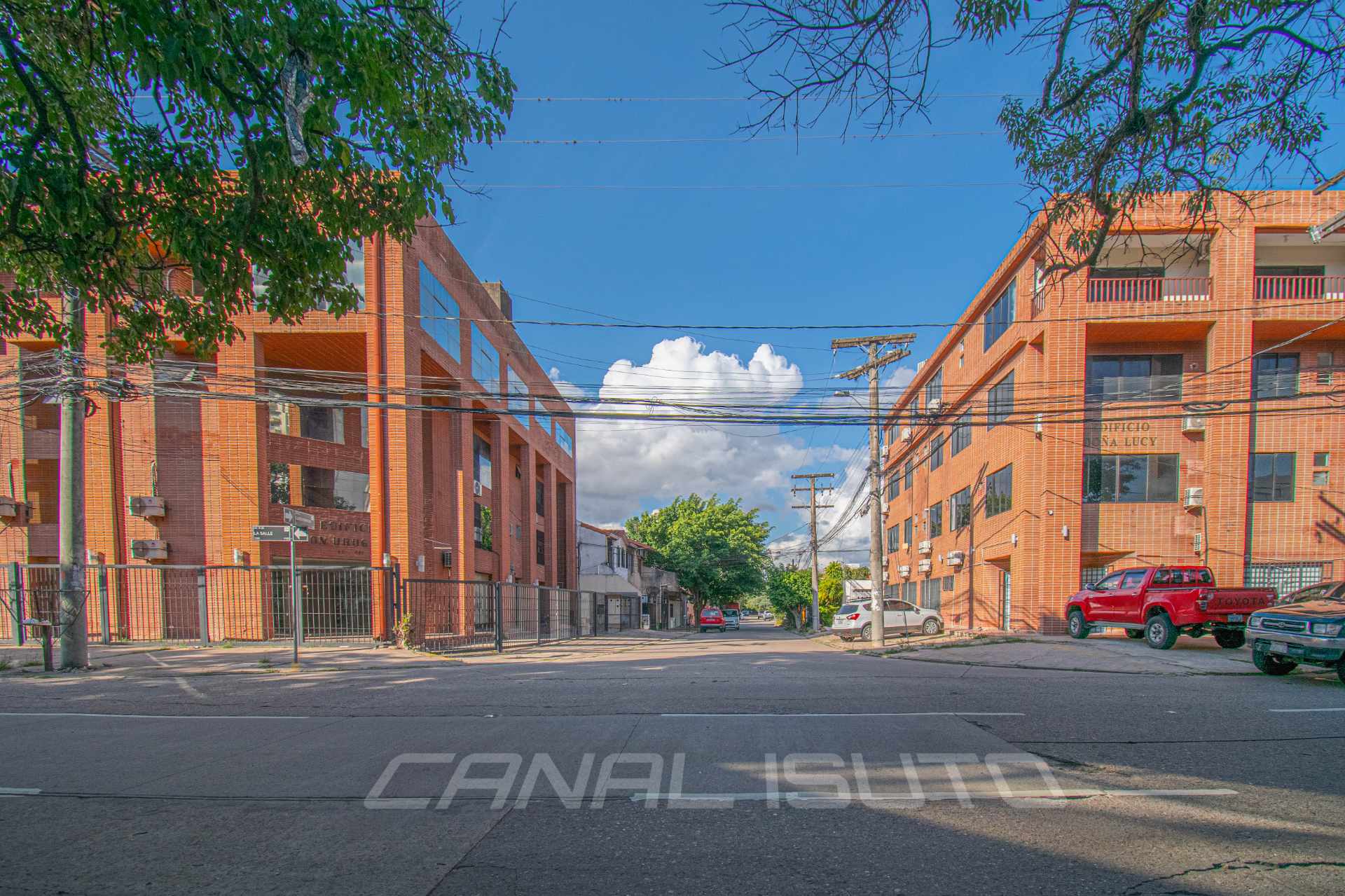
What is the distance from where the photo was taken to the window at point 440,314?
2147 centimetres

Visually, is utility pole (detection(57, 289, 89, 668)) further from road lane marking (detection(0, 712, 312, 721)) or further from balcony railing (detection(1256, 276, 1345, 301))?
balcony railing (detection(1256, 276, 1345, 301))

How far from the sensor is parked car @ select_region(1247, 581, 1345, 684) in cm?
960

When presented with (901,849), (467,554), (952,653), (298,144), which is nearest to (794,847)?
(901,849)

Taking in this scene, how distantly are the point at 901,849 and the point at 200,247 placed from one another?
5.95m

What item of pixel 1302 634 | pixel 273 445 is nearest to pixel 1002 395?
pixel 1302 634

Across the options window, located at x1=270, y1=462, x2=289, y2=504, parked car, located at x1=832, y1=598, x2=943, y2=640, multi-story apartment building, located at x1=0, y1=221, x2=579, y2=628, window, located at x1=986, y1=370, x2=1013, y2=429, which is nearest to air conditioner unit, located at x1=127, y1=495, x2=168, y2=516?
multi-story apartment building, located at x1=0, y1=221, x2=579, y2=628

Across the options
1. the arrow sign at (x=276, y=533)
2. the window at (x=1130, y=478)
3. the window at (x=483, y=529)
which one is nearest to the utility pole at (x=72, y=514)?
the arrow sign at (x=276, y=533)

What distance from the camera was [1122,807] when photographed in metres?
4.47

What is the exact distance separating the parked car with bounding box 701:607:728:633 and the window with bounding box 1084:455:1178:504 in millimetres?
30611

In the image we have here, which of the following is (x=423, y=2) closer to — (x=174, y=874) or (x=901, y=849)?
(x=174, y=874)

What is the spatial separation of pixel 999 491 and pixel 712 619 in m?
27.4

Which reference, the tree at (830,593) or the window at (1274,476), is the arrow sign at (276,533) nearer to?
the window at (1274,476)

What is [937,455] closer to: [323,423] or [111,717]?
[323,423]

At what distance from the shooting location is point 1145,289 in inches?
821
